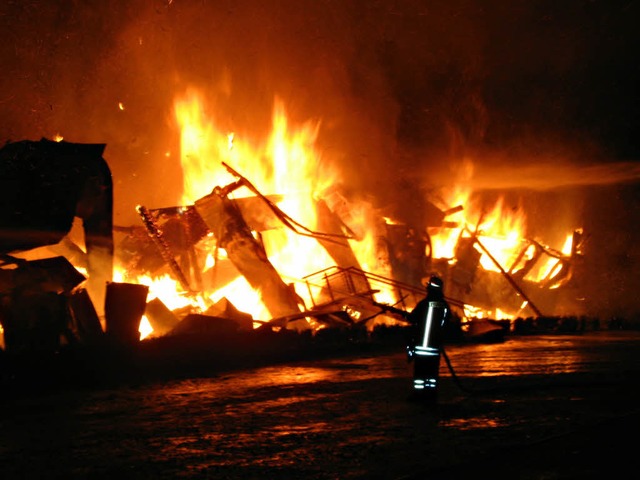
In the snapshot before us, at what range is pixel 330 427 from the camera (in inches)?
223

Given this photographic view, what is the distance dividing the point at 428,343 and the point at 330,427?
1.69 metres

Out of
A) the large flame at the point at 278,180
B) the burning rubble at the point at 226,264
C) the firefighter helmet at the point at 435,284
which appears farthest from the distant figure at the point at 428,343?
the large flame at the point at 278,180

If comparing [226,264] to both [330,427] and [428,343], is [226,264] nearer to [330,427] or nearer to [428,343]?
[428,343]

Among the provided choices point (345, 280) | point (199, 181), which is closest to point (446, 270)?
point (345, 280)

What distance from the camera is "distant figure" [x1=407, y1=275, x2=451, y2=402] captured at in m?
6.80

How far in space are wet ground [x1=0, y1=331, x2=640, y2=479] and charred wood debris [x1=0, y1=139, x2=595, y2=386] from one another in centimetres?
125

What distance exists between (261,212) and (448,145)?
30.5 feet

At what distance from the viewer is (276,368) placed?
31.6 feet

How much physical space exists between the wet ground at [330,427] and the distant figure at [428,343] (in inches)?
9.1

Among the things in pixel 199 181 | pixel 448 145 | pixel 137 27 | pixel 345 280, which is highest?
pixel 137 27

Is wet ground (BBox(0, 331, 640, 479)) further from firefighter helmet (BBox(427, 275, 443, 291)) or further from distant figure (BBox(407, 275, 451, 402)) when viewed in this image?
firefighter helmet (BBox(427, 275, 443, 291))

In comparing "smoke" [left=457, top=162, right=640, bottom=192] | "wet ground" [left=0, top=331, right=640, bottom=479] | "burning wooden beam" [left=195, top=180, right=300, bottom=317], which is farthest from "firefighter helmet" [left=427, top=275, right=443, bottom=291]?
"smoke" [left=457, top=162, right=640, bottom=192]

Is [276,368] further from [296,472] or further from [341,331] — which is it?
[296,472]

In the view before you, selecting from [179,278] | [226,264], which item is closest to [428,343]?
[179,278]
